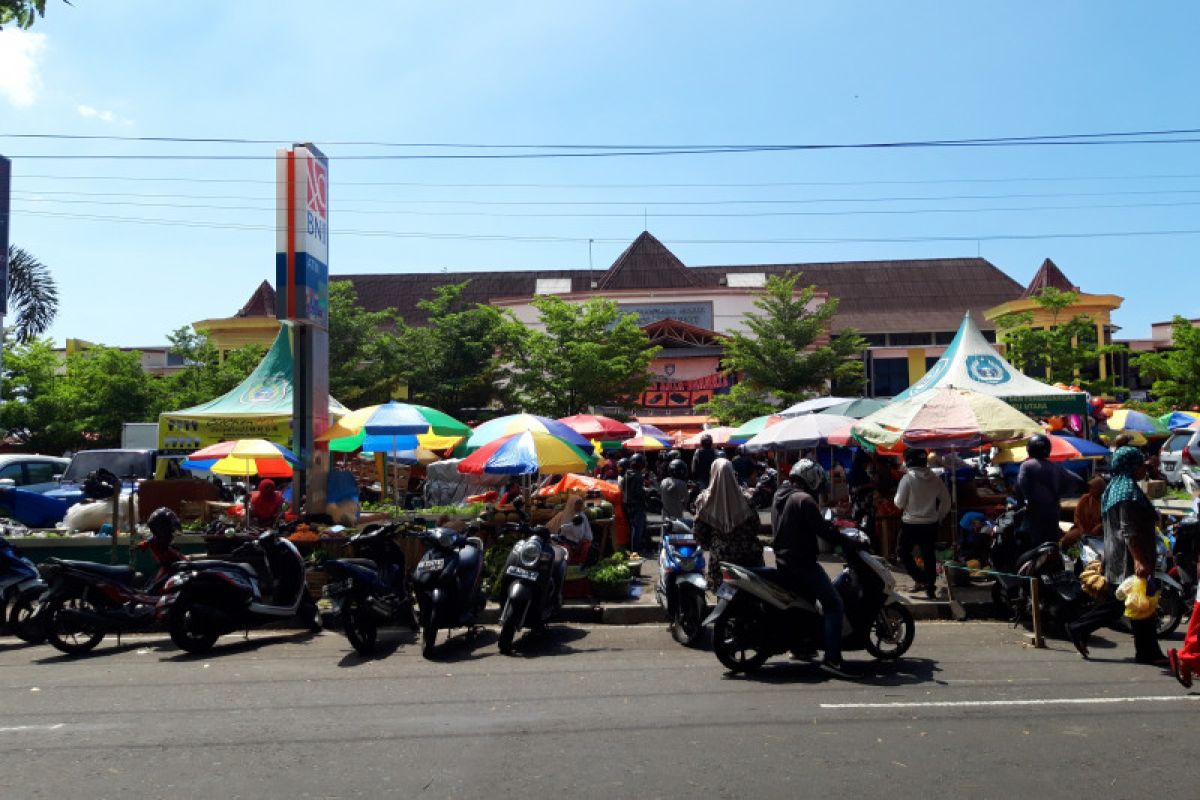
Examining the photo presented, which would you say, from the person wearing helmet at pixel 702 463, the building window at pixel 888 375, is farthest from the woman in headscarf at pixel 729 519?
the building window at pixel 888 375

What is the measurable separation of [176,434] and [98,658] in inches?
548

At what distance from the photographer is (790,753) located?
18.2ft

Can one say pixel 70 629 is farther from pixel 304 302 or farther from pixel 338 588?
pixel 304 302

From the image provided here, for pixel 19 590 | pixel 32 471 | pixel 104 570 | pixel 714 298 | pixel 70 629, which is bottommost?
pixel 70 629

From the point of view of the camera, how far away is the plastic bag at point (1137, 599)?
7457mm

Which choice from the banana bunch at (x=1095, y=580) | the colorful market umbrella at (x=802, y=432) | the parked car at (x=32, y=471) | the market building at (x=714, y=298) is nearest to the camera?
the banana bunch at (x=1095, y=580)

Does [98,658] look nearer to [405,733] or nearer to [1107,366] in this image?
[405,733]

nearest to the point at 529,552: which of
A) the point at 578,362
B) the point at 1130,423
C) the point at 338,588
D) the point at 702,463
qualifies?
the point at 338,588

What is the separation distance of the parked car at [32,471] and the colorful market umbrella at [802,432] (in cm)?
1335

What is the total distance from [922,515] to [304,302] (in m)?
8.27

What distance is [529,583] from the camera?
8.78 meters

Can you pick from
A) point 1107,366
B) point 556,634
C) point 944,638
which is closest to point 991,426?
point 944,638

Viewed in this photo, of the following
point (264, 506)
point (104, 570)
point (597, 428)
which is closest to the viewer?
point (104, 570)

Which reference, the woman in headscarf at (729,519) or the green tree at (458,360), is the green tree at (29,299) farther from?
the woman in headscarf at (729,519)
